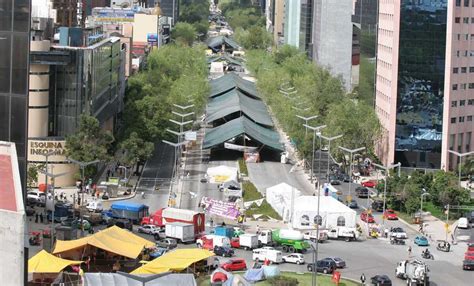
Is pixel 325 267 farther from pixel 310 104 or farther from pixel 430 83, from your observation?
pixel 310 104

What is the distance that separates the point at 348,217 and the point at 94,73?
29834mm

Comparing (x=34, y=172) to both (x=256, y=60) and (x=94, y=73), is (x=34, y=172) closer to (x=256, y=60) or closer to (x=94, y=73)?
(x=94, y=73)

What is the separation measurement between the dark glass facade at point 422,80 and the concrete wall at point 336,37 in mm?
54348

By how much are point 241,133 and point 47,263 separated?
2057 inches

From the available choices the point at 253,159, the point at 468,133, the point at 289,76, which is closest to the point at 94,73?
the point at 253,159

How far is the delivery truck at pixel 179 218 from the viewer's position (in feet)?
214

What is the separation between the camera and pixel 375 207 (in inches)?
3086

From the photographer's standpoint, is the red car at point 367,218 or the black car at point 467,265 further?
the red car at point 367,218

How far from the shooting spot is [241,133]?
328 feet

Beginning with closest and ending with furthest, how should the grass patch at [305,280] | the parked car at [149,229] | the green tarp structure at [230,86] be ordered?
the grass patch at [305,280] → the parked car at [149,229] → the green tarp structure at [230,86]

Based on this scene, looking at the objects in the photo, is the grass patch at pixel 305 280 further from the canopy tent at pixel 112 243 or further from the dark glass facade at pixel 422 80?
the dark glass facade at pixel 422 80

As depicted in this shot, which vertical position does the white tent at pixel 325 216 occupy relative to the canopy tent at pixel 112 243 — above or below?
below

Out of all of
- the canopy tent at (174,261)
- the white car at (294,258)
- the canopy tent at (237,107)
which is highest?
the canopy tent at (237,107)

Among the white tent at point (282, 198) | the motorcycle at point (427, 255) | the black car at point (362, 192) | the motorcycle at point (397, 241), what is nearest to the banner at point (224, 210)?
the white tent at point (282, 198)
